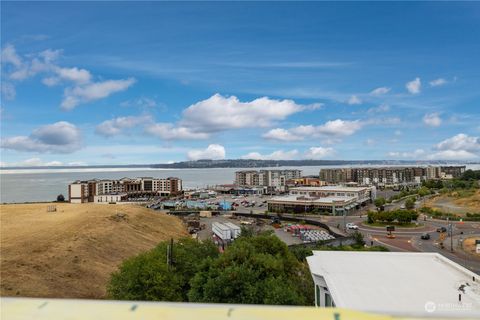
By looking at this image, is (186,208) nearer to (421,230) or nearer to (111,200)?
(111,200)

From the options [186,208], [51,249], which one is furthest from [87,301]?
[186,208]

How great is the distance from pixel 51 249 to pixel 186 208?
31677mm

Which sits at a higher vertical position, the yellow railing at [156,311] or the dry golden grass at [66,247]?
the yellow railing at [156,311]

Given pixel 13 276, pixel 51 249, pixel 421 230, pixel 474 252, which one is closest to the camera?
pixel 13 276

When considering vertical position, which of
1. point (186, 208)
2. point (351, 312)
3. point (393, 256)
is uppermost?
point (351, 312)

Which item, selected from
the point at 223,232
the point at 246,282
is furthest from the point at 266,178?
the point at 246,282

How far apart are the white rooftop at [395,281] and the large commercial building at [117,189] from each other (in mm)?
53919

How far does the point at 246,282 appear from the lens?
905cm

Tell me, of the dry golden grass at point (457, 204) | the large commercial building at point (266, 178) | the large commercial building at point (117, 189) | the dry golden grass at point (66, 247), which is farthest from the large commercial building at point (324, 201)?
the large commercial building at point (266, 178)

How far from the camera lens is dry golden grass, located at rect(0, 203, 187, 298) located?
46.0ft

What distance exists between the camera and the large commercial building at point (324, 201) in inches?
1582

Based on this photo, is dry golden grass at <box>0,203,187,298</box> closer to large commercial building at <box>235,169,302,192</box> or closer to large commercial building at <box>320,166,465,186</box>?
large commercial building at <box>235,169,302,192</box>

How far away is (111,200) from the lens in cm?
5759

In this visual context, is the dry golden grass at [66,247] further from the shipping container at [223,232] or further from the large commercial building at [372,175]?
the large commercial building at [372,175]
